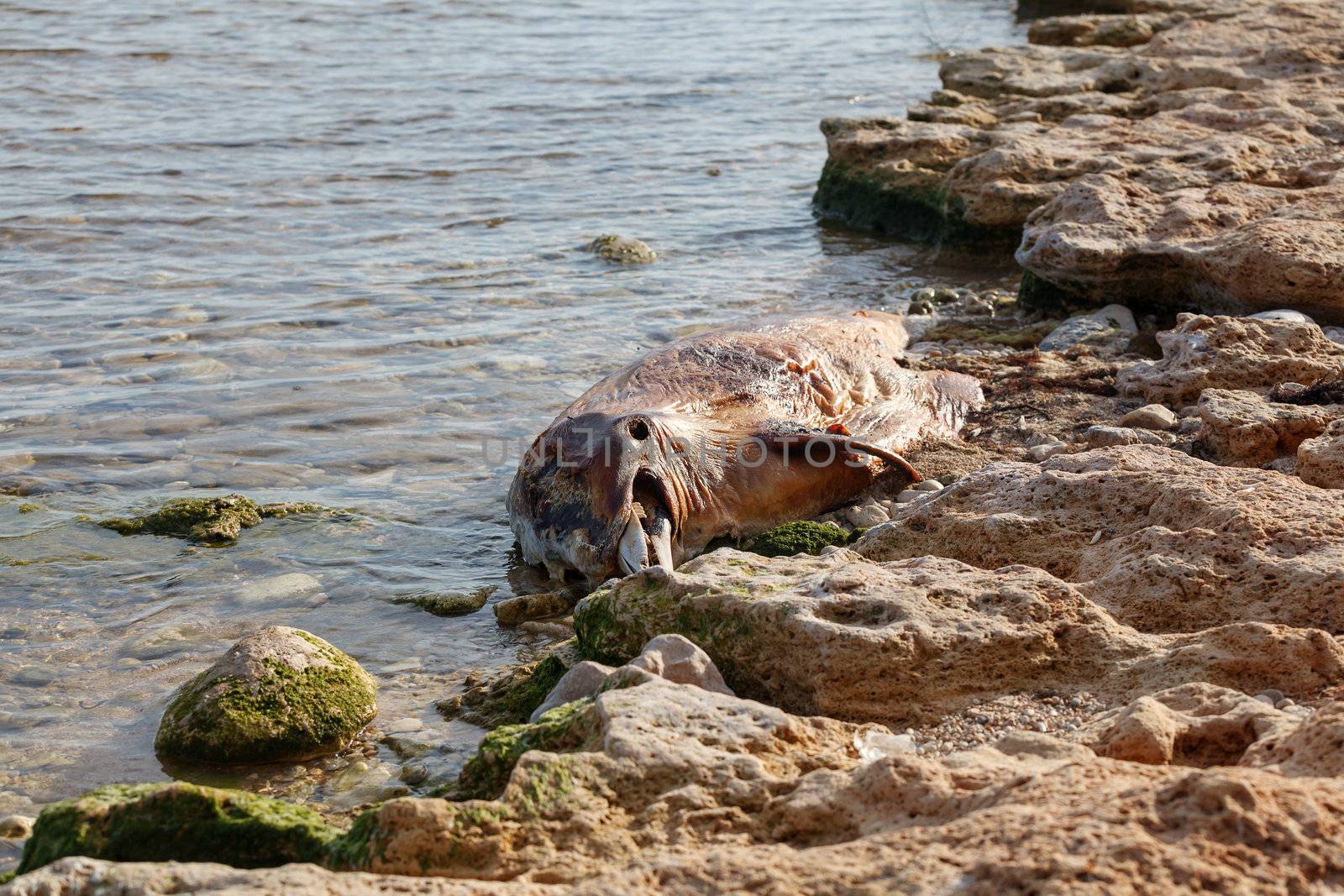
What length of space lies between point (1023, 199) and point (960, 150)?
1380mm

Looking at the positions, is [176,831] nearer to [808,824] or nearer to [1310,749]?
[808,824]

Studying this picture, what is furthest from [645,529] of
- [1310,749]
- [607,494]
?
[1310,749]

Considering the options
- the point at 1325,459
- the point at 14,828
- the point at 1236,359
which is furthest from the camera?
the point at 1236,359

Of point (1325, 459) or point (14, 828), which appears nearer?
point (14, 828)

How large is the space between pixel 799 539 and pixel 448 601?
1.31 meters

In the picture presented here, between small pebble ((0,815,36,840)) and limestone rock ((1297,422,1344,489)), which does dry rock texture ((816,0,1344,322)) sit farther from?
small pebble ((0,815,36,840))

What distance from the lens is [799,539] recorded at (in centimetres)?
486

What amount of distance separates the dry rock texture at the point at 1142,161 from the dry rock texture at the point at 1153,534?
2.66 meters

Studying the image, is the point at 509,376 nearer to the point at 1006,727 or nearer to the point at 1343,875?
the point at 1006,727

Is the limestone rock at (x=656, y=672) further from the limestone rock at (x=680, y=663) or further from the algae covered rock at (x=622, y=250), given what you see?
the algae covered rock at (x=622, y=250)

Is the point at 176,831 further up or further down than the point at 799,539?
further up

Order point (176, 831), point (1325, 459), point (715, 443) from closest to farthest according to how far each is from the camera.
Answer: point (176, 831) → point (1325, 459) → point (715, 443)

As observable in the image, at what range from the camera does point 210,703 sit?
385cm

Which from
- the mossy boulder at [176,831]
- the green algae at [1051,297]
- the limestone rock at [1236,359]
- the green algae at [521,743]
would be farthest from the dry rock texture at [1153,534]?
the green algae at [1051,297]
